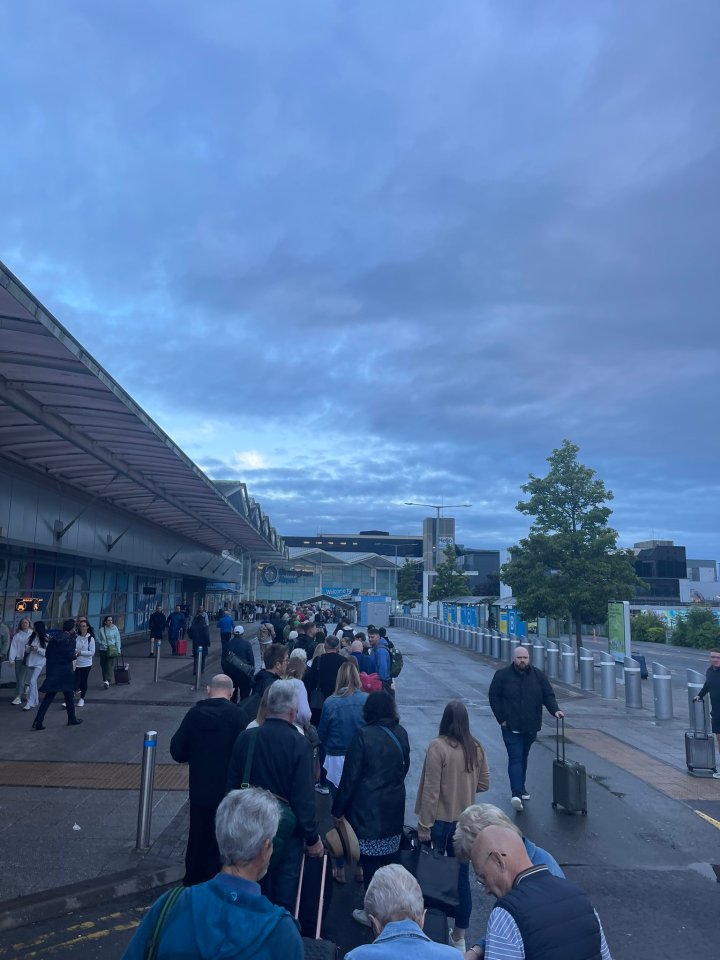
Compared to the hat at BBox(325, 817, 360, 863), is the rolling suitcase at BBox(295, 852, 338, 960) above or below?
below

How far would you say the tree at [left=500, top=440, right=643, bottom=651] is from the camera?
2400 cm

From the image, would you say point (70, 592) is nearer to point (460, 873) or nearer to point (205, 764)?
point (205, 764)

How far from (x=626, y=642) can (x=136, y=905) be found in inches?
714

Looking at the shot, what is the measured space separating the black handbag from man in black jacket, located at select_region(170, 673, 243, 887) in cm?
131

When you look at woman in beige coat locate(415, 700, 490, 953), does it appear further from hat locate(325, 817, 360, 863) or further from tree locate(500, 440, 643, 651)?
tree locate(500, 440, 643, 651)

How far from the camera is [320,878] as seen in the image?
462 cm

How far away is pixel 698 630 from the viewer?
4378 centimetres

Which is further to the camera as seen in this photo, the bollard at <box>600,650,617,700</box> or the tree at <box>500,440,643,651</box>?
the tree at <box>500,440,643,651</box>

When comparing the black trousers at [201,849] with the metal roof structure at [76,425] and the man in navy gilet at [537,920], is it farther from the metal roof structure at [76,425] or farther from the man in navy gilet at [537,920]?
the metal roof structure at [76,425]

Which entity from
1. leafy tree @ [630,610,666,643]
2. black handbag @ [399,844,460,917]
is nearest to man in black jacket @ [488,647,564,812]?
black handbag @ [399,844,460,917]

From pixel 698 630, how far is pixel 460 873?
44.4 metres

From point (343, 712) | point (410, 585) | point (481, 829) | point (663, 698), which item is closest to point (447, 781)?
point (343, 712)

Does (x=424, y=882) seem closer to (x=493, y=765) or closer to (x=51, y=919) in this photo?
(x=51, y=919)

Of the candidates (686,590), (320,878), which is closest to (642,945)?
(320,878)
